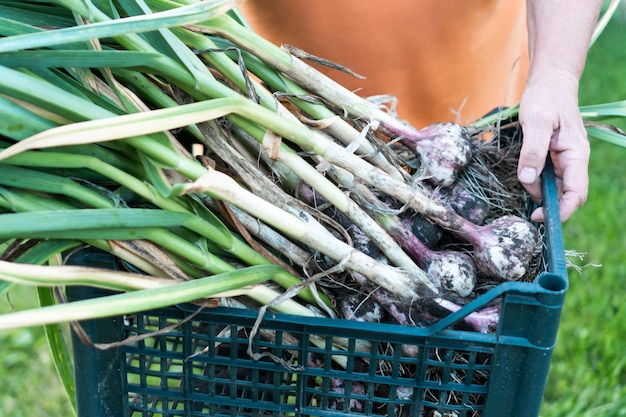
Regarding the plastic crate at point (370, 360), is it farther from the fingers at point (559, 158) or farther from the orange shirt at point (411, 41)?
the orange shirt at point (411, 41)

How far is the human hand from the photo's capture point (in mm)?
911

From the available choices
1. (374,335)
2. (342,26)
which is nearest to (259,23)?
(342,26)

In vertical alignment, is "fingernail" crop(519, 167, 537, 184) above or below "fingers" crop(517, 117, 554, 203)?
below

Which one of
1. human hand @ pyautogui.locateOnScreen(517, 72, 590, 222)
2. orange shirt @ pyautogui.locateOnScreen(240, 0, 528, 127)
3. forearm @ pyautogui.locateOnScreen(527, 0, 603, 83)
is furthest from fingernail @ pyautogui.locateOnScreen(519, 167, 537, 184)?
orange shirt @ pyautogui.locateOnScreen(240, 0, 528, 127)

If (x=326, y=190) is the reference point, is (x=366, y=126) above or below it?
above

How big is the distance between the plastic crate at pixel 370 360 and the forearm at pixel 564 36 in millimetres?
222

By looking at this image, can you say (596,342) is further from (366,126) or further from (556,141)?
(366,126)

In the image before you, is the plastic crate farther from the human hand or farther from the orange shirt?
the orange shirt

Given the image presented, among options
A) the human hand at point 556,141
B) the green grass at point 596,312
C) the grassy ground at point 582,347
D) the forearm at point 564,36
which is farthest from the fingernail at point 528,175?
the grassy ground at point 582,347

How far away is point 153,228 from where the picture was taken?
2.45 feet

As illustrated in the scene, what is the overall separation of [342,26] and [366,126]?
40 centimetres

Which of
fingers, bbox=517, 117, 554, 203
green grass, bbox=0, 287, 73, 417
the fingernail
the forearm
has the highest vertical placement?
the forearm

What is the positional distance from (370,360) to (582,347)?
1255 mm

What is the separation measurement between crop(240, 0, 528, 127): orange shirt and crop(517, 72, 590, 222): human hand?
0.71ft
